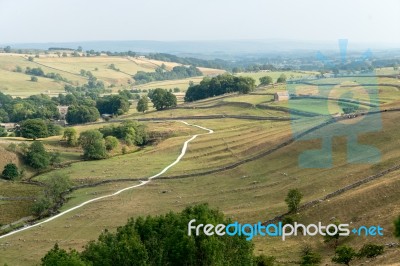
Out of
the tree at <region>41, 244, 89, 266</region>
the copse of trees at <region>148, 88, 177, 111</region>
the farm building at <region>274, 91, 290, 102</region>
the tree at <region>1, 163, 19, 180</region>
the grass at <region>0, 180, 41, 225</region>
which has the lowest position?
the grass at <region>0, 180, 41, 225</region>

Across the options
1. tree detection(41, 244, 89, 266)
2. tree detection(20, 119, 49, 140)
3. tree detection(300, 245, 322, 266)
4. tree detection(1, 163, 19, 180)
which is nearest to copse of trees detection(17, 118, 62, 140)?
tree detection(20, 119, 49, 140)

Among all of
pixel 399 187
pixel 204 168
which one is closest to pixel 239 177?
pixel 204 168

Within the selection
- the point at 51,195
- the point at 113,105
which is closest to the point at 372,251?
the point at 51,195

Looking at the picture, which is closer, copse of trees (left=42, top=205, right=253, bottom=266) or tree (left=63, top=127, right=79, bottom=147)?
copse of trees (left=42, top=205, right=253, bottom=266)

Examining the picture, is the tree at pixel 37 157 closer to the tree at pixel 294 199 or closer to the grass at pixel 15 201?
the grass at pixel 15 201

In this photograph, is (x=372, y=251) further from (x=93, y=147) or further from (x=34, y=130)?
(x=34, y=130)

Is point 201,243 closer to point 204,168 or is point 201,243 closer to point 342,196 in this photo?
point 342,196

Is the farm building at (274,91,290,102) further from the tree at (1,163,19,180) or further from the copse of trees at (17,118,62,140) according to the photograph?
the tree at (1,163,19,180)

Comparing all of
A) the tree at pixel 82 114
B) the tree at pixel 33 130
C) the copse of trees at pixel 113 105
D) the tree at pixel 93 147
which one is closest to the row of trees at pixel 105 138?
the tree at pixel 93 147
